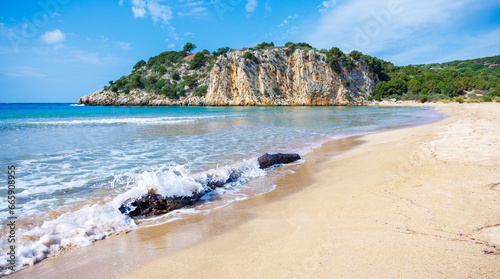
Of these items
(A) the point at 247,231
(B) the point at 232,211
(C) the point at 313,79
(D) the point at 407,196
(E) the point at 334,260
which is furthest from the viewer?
(C) the point at 313,79

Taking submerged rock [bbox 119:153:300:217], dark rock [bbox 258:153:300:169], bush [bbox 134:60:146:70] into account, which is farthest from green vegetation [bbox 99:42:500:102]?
submerged rock [bbox 119:153:300:217]

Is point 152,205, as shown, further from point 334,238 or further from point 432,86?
point 432,86

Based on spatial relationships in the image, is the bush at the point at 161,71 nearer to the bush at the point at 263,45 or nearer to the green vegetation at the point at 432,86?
the bush at the point at 263,45

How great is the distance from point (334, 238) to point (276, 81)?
59.5m

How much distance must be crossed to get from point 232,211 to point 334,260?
180cm

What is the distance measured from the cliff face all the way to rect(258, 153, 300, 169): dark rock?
167 feet

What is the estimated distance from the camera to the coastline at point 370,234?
1.88 metres

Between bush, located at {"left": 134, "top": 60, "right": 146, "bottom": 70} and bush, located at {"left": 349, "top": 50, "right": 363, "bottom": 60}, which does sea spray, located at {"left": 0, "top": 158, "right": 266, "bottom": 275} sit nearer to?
bush, located at {"left": 349, "top": 50, "right": 363, "bottom": 60}

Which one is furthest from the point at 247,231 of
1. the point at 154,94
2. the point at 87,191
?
the point at 154,94

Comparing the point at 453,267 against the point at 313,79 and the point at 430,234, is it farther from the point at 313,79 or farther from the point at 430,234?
the point at 313,79

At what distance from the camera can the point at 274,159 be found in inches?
242

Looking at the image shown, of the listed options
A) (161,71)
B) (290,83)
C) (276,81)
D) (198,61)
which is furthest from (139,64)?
(290,83)

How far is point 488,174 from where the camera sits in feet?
11.9

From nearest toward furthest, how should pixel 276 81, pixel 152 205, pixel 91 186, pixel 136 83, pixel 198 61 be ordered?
pixel 152 205 → pixel 91 186 → pixel 276 81 → pixel 136 83 → pixel 198 61
